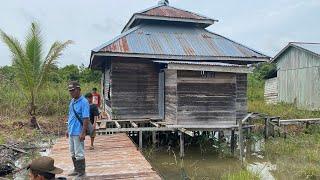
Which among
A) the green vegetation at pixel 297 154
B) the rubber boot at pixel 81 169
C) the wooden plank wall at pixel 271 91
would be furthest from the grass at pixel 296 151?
the wooden plank wall at pixel 271 91

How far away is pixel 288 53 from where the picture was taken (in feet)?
86.7

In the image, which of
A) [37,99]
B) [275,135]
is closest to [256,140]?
[275,135]

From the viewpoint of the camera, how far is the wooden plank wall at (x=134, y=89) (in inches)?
581

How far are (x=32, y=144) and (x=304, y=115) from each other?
13767 millimetres

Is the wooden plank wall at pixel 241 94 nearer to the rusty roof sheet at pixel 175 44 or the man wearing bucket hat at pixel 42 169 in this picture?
the rusty roof sheet at pixel 175 44


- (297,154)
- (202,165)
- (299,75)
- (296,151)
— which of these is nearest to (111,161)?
(202,165)

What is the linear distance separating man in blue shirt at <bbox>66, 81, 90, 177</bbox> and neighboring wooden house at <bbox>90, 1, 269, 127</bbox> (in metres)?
6.05

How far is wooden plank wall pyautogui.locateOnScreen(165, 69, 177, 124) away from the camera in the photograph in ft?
43.1

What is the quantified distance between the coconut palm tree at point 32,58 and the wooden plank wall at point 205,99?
649cm

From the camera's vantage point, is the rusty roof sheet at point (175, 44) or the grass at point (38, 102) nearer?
the rusty roof sheet at point (175, 44)

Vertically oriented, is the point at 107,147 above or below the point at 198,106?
below

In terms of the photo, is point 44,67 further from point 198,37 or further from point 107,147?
point 107,147

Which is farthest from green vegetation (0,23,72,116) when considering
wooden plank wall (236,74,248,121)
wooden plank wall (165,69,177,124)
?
wooden plank wall (236,74,248,121)

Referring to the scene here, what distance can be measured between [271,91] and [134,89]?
1637 cm
